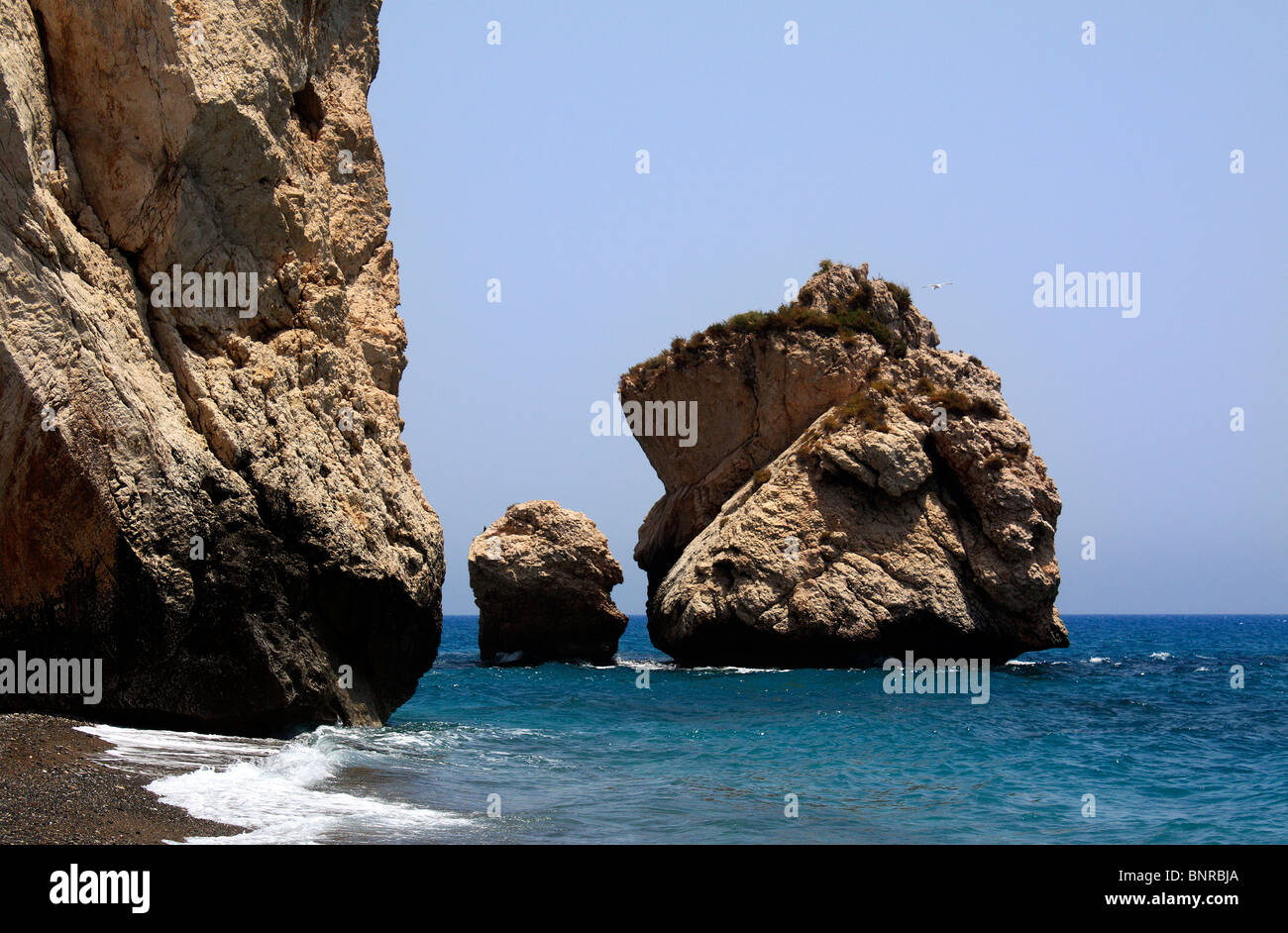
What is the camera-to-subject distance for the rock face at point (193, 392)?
11.3m

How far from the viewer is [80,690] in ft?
38.6

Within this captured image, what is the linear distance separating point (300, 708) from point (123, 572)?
3.31 m

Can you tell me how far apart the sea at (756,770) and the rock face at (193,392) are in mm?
1140

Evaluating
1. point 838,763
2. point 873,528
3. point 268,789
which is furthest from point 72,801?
point 873,528

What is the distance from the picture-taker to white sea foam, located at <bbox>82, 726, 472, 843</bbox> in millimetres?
9305

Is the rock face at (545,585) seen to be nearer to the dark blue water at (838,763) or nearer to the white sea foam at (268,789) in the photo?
the dark blue water at (838,763)

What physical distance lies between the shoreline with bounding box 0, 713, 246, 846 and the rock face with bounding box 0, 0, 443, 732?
159 cm

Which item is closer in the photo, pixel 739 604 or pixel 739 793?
pixel 739 793

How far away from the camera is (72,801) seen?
8.67 metres

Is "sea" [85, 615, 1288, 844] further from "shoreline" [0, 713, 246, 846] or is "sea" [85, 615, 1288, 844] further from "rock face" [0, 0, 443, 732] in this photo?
"rock face" [0, 0, 443, 732]

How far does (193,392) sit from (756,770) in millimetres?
8917

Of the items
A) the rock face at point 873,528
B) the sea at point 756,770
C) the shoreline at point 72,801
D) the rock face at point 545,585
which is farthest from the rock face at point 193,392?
the rock face at point 545,585

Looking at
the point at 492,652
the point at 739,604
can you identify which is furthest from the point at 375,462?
the point at 492,652
